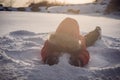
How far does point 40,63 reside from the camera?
4.21 m

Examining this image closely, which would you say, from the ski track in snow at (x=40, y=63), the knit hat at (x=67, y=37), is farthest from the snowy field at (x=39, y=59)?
the knit hat at (x=67, y=37)

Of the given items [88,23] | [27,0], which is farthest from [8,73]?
[27,0]

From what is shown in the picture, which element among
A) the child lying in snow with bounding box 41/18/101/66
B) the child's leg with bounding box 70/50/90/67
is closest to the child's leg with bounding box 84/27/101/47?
the child lying in snow with bounding box 41/18/101/66

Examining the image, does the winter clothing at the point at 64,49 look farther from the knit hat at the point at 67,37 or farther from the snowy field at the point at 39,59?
the snowy field at the point at 39,59

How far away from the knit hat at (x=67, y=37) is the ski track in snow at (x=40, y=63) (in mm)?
199

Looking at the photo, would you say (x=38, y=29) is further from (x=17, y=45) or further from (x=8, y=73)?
(x=8, y=73)

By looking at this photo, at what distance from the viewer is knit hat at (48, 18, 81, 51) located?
13.1 feet

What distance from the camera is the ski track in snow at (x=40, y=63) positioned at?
3.45 metres

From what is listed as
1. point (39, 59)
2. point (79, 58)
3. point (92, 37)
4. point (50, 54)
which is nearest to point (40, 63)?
point (39, 59)

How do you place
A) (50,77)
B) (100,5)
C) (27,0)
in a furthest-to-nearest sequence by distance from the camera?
1. (27,0)
2. (100,5)
3. (50,77)

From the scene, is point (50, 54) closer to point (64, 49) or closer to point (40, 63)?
point (64, 49)

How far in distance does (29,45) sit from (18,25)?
2675mm

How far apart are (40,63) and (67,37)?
2.08ft

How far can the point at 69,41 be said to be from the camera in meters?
4.03
